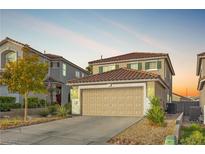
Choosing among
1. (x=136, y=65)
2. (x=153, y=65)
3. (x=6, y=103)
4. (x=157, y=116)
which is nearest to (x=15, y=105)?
(x=6, y=103)

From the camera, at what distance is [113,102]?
19.3 meters

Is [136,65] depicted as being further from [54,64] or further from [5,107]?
[5,107]

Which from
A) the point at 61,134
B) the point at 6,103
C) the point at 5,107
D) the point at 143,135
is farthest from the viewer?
the point at 6,103

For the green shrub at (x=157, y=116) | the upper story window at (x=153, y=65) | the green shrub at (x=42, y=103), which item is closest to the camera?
the green shrub at (x=157, y=116)

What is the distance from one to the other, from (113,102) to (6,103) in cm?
823

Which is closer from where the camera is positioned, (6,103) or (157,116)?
(157,116)

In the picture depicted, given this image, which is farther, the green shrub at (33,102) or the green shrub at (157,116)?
the green shrub at (33,102)

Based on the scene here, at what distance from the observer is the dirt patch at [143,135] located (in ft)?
35.7

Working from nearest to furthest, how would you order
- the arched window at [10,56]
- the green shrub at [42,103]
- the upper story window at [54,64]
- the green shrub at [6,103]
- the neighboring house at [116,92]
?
the neighboring house at [116,92]
the green shrub at [6,103]
the arched window at [10,56]
the green shrub at [42,103]
the upper story window at [54,64]

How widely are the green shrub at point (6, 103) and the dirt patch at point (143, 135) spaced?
11119 mm

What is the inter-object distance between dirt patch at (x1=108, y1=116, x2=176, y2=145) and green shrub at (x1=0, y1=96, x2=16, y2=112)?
1112 centimetres

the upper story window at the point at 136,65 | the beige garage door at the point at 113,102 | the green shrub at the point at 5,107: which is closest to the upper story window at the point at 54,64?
the upper story window at the point at 136,65

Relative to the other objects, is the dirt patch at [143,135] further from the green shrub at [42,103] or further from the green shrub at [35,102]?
the green shrub at [42,103]
